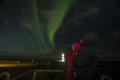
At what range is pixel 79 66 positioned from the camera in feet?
11.7

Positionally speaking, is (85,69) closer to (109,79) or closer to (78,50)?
(78,50)

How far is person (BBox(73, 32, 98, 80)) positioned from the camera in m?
3.55

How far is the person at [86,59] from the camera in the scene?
11.7 feet

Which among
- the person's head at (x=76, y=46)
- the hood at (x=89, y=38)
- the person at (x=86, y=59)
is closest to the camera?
the person at (x=86, y=59)

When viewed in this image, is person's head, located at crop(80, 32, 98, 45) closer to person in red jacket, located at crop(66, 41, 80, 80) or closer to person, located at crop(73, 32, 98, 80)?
person, located at crop(73, 32, 98, 80)

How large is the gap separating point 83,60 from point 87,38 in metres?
0.45

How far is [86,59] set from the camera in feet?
11.7

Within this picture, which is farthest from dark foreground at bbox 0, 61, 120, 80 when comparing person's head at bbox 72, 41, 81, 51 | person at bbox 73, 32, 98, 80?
person's head at bbox 72, 41, 81, 51

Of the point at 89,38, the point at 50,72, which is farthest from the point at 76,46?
the point at 50,72

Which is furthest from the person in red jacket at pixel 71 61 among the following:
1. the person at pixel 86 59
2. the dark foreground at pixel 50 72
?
the dark foreground at pixel 50 72

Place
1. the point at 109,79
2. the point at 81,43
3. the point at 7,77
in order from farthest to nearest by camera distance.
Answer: the point at 7,77
the point at 109,79
the point at 81,43

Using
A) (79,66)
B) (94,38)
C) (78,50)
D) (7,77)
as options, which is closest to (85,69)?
(79,66)

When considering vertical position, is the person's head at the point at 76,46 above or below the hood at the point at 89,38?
below

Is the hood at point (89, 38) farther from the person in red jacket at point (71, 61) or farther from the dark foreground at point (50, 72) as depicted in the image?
the dark foreground at point (50, 72)
